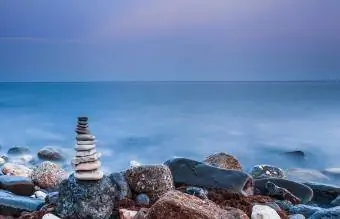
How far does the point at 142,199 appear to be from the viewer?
6.50 meters

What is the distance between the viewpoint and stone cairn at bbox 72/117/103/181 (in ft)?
19.5

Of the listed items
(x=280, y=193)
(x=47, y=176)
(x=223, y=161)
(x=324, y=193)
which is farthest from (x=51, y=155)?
(x=280, y=193)

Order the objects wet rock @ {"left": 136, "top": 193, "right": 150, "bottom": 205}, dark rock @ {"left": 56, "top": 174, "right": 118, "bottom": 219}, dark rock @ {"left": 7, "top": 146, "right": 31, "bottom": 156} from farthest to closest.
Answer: dark rock @ {"left": 7, "top": 146, "right": 31, "bottom": 156}
wet rock @ {"left": 136, "top": 193, "right": 150, "bottom": 205}
dark rock @ {"left": 56, "top": 174, "right": 118, "bottom": 219}

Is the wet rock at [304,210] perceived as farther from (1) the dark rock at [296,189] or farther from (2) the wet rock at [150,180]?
(2) the wet rock at [150,180]

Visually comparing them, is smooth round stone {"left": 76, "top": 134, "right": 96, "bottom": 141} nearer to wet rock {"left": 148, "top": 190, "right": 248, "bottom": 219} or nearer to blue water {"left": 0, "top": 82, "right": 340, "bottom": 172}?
wet rock {"left": 148, "top": 190, "right": 248, "bottom": 219}

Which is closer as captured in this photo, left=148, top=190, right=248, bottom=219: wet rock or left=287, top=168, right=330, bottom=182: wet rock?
left=148, top=190, right=248, bottom=219: wet rock

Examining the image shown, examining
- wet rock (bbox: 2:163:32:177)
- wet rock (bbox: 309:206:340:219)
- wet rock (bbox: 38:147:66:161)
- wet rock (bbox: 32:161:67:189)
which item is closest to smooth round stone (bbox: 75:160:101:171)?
wet rock (bbox: 309:206:340:219)

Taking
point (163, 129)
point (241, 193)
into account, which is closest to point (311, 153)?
point (163, 129)

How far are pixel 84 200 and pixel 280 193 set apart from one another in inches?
143

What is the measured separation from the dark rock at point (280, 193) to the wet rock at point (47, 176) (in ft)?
14.4

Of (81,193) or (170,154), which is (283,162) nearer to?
(170,154)

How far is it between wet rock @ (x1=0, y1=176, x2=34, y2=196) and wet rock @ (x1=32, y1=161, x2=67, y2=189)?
90cm

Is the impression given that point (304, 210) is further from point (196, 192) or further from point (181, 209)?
point (181, 209)

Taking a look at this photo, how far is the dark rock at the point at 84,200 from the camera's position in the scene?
19.4ft
